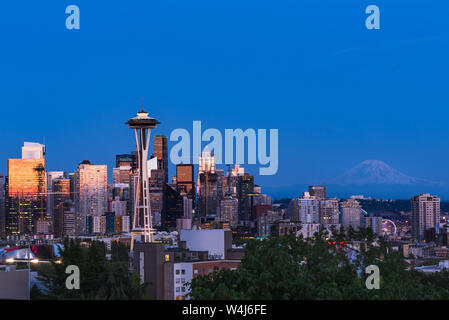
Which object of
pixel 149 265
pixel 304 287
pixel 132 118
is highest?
pixel 132 118

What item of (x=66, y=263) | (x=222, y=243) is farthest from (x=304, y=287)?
(x=222, y=243)

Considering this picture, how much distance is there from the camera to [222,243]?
96.5m
